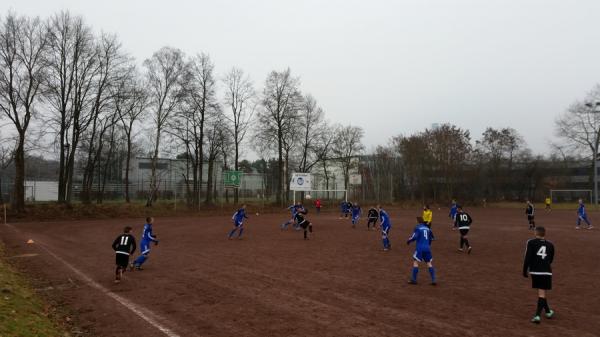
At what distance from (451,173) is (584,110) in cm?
2148

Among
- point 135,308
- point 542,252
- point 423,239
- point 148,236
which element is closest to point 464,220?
point 423,239

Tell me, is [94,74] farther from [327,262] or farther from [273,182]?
[327,262]

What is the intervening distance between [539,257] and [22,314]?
9.25m

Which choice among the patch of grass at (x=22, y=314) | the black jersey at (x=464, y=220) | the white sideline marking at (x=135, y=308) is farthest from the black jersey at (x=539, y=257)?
the black jersey at (x=464, y=220)

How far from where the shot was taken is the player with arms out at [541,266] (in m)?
7.75

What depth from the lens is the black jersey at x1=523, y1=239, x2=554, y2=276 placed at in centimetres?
784

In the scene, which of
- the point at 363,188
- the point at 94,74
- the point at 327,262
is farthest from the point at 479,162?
the point at 327,262

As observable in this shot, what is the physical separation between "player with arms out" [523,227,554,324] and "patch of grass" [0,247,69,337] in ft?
26.8

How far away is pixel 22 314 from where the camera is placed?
7461mm

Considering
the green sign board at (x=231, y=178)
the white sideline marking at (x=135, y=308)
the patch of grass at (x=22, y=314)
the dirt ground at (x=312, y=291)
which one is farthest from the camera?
the green sign board at (x=231, y=178)

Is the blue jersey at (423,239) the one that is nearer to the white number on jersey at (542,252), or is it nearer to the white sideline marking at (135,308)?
the white number on jersey at (542,252)

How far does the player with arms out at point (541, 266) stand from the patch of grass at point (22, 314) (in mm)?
8155

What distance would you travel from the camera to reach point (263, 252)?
16.6 m

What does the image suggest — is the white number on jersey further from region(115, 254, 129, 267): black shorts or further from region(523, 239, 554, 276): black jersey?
region(115, 254, 129, 267): black shorts
